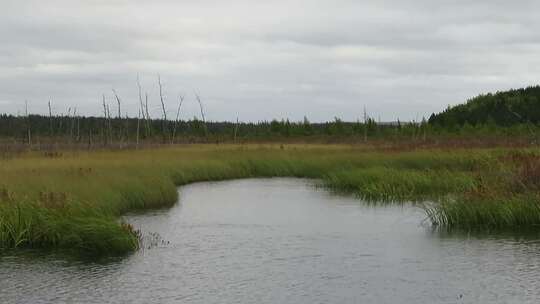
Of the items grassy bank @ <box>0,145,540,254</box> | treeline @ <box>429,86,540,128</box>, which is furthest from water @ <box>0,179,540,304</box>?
treeline @ <box>429,86,540,128</box>

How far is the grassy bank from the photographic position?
44.5ft

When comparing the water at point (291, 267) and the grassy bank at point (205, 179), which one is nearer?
the water at point (291, 267)

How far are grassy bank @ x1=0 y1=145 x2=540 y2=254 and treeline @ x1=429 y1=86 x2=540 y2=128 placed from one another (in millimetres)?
34296

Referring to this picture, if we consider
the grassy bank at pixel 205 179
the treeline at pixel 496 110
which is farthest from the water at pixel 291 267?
the treeline at pixel 496 110

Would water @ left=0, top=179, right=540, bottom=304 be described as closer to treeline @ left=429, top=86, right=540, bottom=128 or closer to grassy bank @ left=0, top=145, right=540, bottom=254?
grassy bank @ left=0, top=145, right=540, bottom=254

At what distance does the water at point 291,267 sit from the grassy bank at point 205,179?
0.82 m

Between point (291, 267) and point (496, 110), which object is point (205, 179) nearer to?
point (291, 267)

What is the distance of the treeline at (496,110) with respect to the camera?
216 ft

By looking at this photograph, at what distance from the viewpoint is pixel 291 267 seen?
40.3ft

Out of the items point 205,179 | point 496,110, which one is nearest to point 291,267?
point 205,179

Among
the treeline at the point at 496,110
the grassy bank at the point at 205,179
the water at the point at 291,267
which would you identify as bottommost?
the water at the point at 291,267

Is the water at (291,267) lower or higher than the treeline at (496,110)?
lower

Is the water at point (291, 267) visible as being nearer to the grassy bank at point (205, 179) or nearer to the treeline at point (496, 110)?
the grassy bank at point (205, 179)

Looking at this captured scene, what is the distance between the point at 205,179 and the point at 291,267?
742 inches
